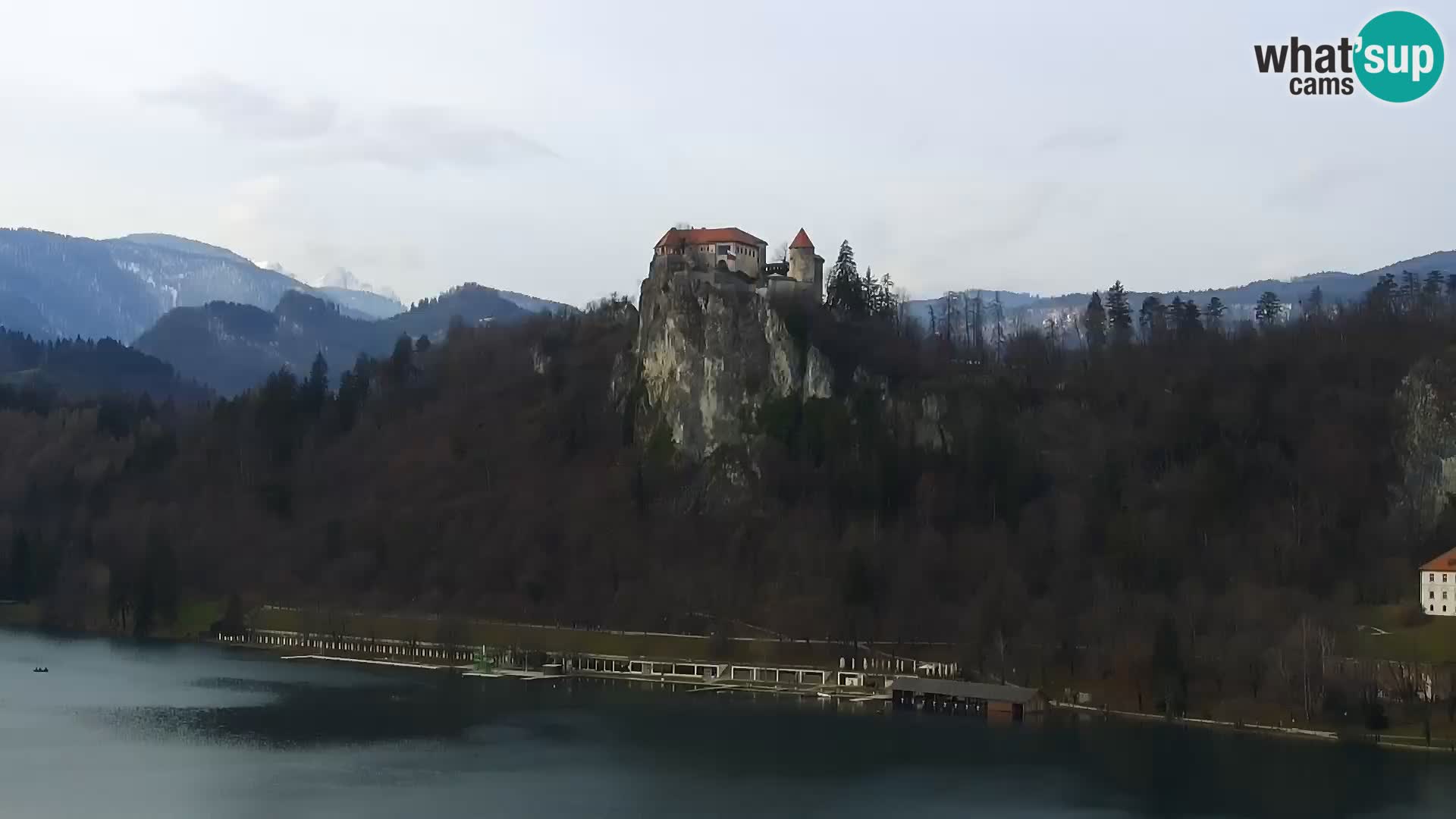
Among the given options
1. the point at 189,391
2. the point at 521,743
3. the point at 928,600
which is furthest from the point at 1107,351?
the point at 189,391

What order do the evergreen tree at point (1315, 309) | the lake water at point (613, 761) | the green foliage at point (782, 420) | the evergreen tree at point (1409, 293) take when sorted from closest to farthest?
the lake water at point (613, 761) → the green foliage at point (782, 420) → the evergreen tree at point (1315, 309) → the evergreen tree at point (1409, 293)

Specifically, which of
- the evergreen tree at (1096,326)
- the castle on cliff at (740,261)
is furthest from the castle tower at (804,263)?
the evergreen tree at (1096,326)

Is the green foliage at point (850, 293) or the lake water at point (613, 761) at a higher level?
the green foliage at point (850, 293)

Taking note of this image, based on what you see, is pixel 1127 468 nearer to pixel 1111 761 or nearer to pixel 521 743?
pixel 1111 761

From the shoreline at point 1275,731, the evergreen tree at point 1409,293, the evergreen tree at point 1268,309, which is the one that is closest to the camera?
the shoreline at point 1275,731

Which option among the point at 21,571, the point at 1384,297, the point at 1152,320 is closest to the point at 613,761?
the point at 21,571

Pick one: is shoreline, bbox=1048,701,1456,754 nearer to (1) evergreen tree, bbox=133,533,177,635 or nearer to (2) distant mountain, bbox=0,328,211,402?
(1) evergreen tree, bbox=133,533,177,635

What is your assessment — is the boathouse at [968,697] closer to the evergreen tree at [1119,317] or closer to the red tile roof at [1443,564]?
the red tile roof at [1443,564]

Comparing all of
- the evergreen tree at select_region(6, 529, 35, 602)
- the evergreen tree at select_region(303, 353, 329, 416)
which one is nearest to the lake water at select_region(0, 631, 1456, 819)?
the evergreen tree at select_region(6, 529, 35, 602)
